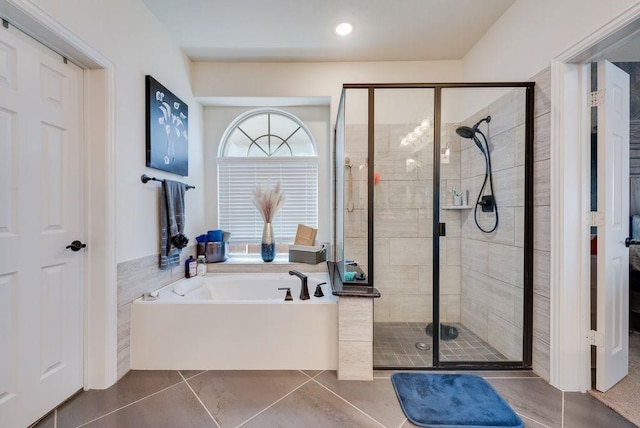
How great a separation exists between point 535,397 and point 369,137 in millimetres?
1896

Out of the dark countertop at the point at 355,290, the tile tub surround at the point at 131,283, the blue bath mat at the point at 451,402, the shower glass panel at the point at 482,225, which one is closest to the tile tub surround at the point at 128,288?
the tile tub surround at the point at 131,283

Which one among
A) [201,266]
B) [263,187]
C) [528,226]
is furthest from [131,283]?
[528,226]

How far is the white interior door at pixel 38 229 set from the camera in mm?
1280

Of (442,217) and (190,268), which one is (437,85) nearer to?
(442,217)

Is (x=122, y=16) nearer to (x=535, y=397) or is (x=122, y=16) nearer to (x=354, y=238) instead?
(x=354, y=238)

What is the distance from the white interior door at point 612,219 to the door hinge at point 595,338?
0.04 ft

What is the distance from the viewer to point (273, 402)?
1.58m

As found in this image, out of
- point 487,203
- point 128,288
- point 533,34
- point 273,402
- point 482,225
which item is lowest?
point 273,402

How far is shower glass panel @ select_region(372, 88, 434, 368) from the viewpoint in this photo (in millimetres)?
2428

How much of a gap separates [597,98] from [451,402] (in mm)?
1980

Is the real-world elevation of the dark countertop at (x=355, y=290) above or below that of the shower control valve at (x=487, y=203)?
below

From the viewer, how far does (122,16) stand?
1.79 m

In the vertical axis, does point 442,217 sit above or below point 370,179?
below

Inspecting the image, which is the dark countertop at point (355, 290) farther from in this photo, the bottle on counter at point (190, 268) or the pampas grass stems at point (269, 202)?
the bottle on counter at point (190, 268)
